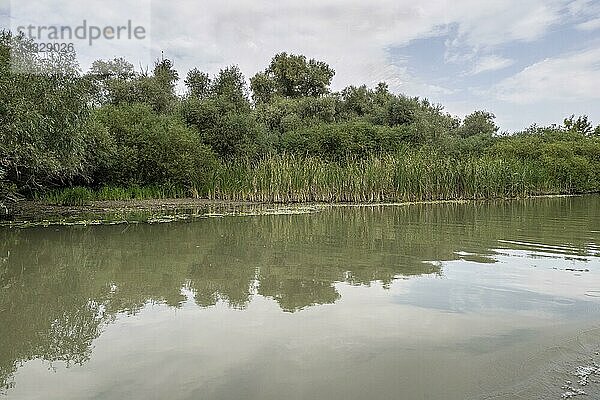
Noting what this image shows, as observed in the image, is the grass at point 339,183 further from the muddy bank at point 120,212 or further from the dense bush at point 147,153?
the muddy bank at point 120,212

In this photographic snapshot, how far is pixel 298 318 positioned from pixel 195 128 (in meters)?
21.0

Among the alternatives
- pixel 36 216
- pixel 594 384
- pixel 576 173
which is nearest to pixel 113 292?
pixel 594 384

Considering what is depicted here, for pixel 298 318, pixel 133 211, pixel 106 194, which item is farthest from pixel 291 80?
pixel 298 318

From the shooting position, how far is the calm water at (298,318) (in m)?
3.27

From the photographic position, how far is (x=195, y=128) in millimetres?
24688

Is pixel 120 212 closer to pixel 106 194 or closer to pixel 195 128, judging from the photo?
pixel 106 194

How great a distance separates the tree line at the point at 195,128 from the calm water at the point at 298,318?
313 cm

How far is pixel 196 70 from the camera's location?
36.6 metres

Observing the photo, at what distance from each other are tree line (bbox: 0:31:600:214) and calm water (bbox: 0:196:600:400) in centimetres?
313

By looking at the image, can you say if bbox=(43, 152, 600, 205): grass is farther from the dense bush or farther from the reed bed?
the dense bush

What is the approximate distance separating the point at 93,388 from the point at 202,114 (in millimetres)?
22877

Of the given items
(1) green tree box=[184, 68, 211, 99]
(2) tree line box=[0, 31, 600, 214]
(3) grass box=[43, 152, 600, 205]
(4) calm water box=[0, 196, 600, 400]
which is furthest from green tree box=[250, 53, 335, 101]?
(4) calm water box=[0, 196, 600, 400]

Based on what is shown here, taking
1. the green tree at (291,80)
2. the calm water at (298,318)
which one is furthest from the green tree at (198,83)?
the calm water at (298,318)

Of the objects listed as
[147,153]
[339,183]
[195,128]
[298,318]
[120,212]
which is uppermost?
[195,128]
